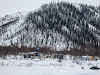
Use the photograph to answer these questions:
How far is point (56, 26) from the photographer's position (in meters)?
69.6

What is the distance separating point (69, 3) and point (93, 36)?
98.4ft

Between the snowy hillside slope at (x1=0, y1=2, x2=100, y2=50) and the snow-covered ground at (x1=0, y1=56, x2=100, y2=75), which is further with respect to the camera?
the snowy hillside slope at (x1=0, y1=2, x2=100, y2=50)

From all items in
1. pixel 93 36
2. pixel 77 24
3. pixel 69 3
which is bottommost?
pixel 93 36

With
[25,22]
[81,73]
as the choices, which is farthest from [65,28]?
[81,73]

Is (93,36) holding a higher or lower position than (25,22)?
lower

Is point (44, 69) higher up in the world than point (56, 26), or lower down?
lower down

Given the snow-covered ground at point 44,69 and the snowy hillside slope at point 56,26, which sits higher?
the snowy hillside slope at point 56,26

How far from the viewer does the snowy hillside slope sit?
196 ft

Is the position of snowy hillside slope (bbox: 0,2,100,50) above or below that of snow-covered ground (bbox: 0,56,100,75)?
above

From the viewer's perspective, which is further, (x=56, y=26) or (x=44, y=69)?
(x=56, y=26)

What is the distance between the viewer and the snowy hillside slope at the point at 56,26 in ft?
196

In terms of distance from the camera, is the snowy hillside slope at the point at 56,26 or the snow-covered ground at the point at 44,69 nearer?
the snow-covered ground at the point at 44,69

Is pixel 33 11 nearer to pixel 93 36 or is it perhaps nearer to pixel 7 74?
pixel 93 36

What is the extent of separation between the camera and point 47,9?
80.2 m
